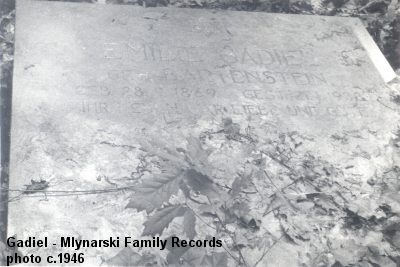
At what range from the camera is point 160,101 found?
8.37 feet

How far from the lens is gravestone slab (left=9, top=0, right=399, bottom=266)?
2.05 meters

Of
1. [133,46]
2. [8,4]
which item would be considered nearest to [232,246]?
[133,46]

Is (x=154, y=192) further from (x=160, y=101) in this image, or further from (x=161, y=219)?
(x=160, y=101)

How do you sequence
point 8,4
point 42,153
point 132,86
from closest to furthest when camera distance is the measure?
1. point 42,153
2. point 132,86
3. point 8,4

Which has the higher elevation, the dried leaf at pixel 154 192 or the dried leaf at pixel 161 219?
the dried leaf at pixel 154 192

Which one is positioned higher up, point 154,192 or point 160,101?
point 160,101

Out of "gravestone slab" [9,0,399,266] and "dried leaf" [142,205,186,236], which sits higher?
"gravestone slab" [9,0,399,266]

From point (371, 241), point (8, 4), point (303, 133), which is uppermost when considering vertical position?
point (8, 4)

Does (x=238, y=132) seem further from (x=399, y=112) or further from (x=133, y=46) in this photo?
(x=399, y=112)

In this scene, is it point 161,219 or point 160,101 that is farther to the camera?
point 160,101

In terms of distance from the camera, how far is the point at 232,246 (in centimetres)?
199

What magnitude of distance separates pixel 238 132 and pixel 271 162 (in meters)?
0.27

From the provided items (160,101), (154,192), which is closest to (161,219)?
(154,192)

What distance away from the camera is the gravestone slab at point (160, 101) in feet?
6.72
